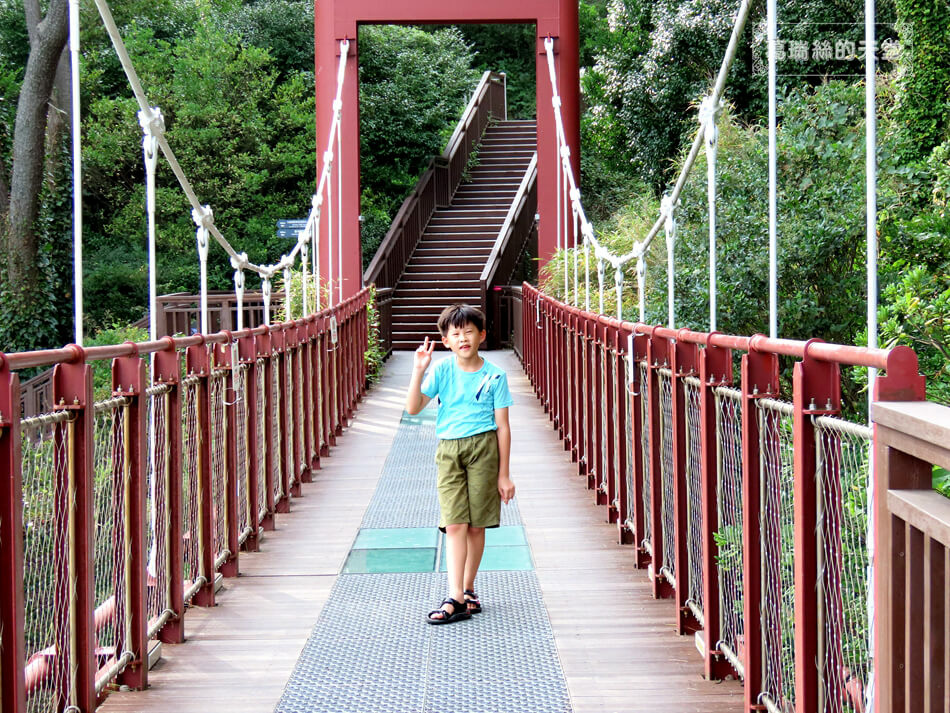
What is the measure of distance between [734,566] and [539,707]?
1.98 ft

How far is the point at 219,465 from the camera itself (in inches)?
165

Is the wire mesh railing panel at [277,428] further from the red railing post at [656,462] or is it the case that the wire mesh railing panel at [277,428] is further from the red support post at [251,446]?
the red railing post at [656,462]

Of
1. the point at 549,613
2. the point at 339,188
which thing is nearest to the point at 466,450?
the point at 549,613

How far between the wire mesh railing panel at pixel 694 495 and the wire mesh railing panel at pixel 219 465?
1.64 m

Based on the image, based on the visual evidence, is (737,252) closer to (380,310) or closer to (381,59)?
(380,310)

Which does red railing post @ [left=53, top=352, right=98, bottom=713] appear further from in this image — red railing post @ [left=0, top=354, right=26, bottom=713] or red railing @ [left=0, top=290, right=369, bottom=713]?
red railing post @ [left=0, top=354, right=26, bottom=713]

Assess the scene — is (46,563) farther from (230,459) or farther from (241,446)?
(241,446)

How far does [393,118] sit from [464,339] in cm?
1753

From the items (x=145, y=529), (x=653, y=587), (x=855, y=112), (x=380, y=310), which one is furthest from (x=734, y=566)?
(x=380, y=310)

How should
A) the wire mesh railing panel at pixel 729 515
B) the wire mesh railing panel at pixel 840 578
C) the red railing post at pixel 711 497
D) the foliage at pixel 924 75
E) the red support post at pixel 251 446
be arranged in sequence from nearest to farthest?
the wire mesh railing panel at pixel 840 578, the wire mesh railing panel at pixel 729 515, the red railing post at pixel 711 497, the red support post at pixel 251 446, the foliage at pixel 924 75

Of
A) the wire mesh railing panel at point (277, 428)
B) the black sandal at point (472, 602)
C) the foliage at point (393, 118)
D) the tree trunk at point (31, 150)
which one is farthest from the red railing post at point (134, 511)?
the foliage at point (393, 118)

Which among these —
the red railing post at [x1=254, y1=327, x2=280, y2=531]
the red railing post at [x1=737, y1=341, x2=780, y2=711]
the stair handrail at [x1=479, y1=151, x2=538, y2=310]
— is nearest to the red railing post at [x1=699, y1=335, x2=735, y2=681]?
the red railing post at [x1=737, y1=341, x2=780, y2=711]

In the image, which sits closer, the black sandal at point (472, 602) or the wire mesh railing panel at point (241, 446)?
the black sandal at point (472, 602)

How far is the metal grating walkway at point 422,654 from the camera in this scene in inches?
115
